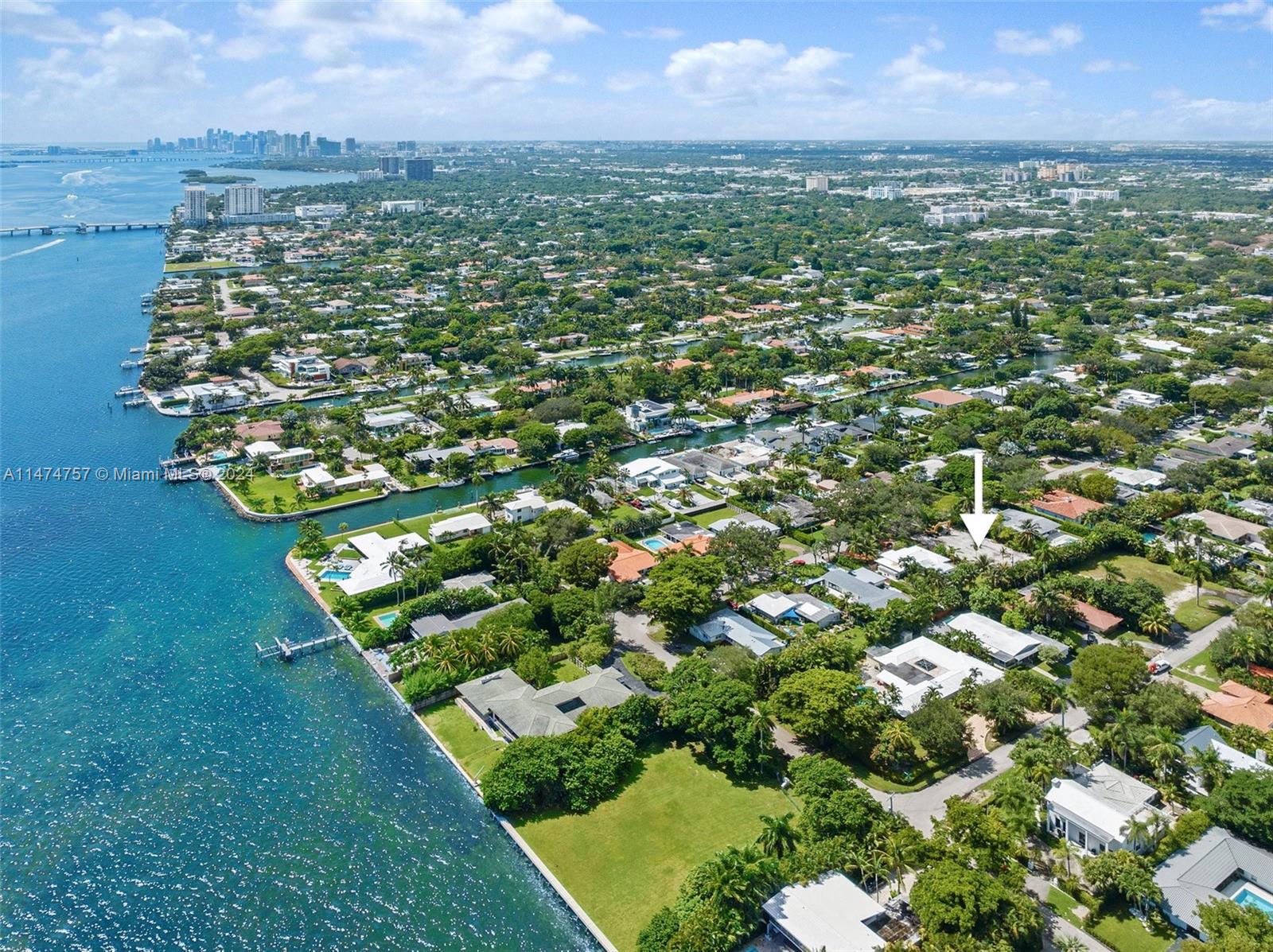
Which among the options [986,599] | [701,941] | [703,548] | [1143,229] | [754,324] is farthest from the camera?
[1143,229]

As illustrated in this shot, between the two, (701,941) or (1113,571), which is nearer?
(701,941)

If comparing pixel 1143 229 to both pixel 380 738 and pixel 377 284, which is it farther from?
pixel 380 738

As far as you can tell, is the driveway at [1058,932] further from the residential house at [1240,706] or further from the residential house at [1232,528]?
the residential house at [1232,528]

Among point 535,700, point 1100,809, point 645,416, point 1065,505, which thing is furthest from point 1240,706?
point 645,416

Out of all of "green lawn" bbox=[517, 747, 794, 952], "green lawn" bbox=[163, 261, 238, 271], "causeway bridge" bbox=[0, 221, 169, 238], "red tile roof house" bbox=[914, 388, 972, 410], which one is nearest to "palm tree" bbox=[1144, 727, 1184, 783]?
"green lawn" bbox=[517, 747, 794, 952]

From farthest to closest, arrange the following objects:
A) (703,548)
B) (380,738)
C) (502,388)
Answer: (502,388) < (703,548) < (380,738)

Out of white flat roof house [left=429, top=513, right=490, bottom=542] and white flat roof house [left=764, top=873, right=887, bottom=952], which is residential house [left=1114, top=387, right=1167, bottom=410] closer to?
white flat roof house [left=429, top=513, right=490, bottom=542]

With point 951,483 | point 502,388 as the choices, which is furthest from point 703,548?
point 502,388
